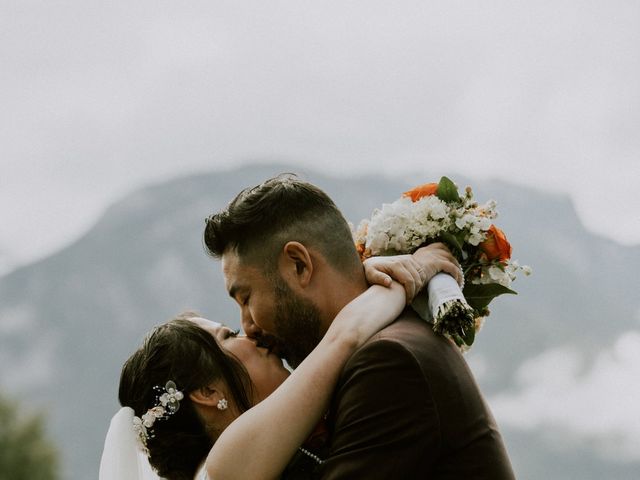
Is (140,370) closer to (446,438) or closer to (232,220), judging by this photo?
(232,220)

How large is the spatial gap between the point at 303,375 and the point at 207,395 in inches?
62.1

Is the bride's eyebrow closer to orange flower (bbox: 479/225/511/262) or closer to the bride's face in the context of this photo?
the bride's face

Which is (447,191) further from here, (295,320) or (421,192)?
(295,320)

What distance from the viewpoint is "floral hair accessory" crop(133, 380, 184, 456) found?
480 cm

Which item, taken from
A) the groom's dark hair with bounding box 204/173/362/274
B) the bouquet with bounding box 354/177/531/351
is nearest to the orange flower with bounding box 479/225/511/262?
the bouquet with bounding box 354/177/531/351

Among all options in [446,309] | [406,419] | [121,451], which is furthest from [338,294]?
[121,451]

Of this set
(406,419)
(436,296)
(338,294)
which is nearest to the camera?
(406,419)

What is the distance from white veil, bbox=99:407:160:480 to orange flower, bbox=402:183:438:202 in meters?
2.13

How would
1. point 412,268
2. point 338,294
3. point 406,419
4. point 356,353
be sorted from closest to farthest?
point 406,419
point 356,353
point 412,268
point 338,294

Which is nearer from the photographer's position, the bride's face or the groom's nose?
the groom's nose

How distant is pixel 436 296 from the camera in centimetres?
359

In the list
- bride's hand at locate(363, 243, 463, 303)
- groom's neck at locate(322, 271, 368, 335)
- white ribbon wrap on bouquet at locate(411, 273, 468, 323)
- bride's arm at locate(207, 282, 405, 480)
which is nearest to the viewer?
bride's arm at locate(207, 282, 405, 480)

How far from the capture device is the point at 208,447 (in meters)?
5.00

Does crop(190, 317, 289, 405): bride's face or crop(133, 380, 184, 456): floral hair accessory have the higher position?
crop(190, 317, 289, 405): bride's face
